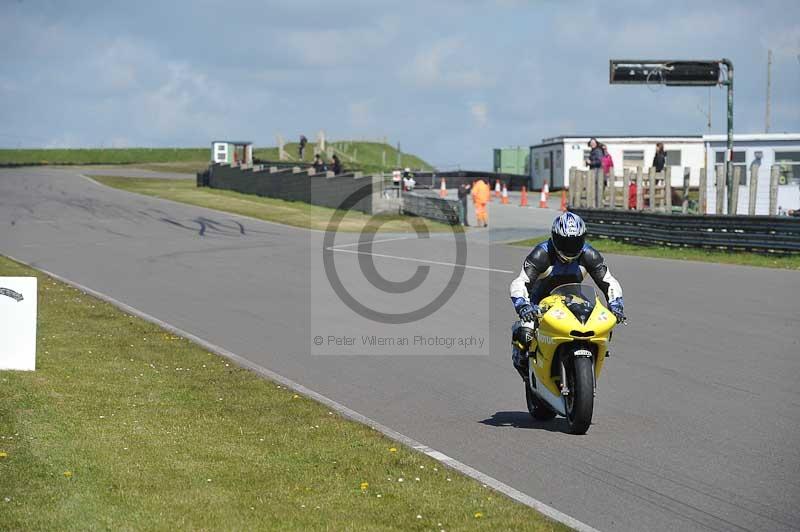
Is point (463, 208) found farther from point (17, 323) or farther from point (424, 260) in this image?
point (17, 323)

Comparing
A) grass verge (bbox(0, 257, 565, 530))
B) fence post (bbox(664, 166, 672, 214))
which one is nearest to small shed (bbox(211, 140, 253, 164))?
fence post (bbox(664, 166, 672, 214))

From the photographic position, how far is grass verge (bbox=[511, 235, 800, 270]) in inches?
906

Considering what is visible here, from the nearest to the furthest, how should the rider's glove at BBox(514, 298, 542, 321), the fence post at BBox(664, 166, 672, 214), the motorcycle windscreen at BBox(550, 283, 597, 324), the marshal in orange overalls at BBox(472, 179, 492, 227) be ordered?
1. the motorcycle windscreen at BBox(550, 283, 597, 324)
2. the rider's glove at BBox(514, 298, 542, 321)
3. the fence post at BBox(664, 166, 672, 214)
4. the marshal in orange overalls at BBox(472, 179, 492, 227)

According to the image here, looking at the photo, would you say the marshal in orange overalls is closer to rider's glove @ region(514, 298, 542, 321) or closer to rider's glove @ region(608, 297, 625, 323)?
rider's glove @ region(608, 297, 625, 323)

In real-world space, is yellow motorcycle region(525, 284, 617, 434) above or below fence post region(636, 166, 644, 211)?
below

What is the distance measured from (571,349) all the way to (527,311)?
434 millimetres

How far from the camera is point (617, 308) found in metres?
8.55

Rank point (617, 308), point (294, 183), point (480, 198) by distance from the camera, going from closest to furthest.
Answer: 1. point (617, 308)
2. point (480, 198)
3. point (294, 183)

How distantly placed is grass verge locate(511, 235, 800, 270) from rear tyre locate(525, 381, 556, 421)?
14.4 metres

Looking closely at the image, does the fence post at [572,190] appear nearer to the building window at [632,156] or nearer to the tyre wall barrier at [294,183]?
the tyre wall barrier at [294,183]

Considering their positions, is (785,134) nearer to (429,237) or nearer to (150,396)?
(429,237)

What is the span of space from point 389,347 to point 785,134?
2441cm

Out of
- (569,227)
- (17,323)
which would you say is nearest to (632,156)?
(17,323)

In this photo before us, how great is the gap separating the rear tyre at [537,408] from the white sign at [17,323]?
480 centimetres
